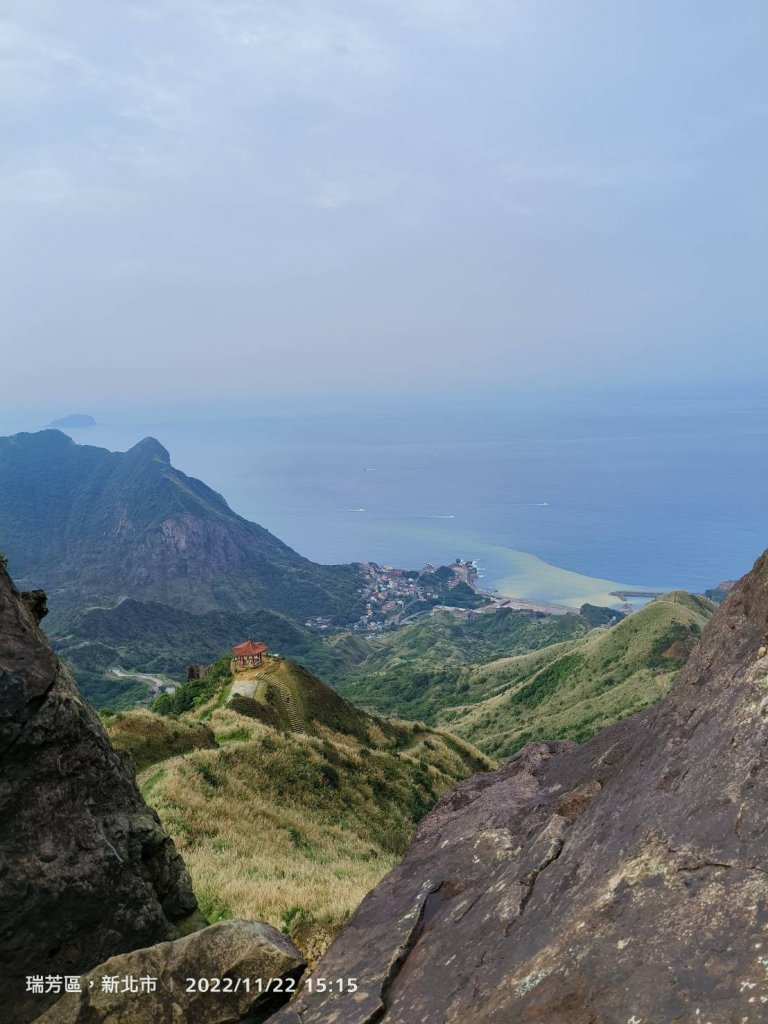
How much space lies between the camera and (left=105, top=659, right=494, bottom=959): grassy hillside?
1255cm

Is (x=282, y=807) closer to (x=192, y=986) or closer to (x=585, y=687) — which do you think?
(x=192, y=986)

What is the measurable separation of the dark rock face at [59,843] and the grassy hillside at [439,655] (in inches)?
3340

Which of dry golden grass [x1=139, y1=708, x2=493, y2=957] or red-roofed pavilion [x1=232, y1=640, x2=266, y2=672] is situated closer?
dry golden grass [x1=139, y1=708, x2=493, y2=957]

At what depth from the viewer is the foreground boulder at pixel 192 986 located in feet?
23.8

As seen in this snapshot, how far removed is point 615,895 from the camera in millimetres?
5895

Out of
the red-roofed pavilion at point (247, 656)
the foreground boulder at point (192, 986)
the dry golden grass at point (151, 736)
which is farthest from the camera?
the red-roofed pavilion at point (247, 656)

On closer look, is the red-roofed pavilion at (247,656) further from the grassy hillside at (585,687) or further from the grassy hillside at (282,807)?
the grassy hillside at (585,687)

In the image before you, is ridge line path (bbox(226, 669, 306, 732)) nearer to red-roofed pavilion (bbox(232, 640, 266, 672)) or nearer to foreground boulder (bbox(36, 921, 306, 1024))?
red-roofed pavilion (bbox(232, 640, 266, 672))

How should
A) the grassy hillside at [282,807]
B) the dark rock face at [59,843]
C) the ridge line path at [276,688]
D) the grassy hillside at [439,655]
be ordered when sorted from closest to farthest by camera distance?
1. the dark rock face at [59,843]
2. the grassy hillside at [282,807]
3. the ridge line path at [276,688]
4. the grassy hillside at [439,655]

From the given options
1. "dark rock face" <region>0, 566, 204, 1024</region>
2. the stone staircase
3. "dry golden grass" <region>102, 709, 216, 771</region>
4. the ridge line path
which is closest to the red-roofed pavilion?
the ridge line path

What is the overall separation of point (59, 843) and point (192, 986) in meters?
2.84

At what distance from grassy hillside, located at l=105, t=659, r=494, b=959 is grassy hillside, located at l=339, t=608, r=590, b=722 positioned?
5416cm

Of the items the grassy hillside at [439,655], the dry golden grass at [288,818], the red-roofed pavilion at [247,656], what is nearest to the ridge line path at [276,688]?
the red-roofed pavilion at [247,656]

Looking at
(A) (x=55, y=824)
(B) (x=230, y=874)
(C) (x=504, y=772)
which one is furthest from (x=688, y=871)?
(B) (x=230, y=874)
